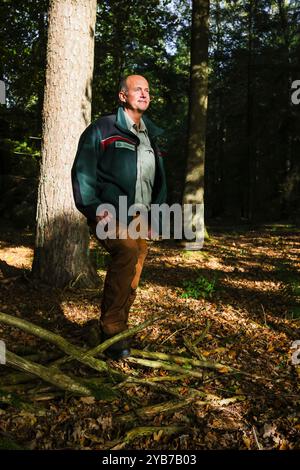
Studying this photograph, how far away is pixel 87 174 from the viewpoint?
136 inches

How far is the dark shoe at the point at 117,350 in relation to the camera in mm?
3777

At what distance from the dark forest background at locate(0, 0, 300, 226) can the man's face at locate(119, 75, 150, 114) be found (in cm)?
635

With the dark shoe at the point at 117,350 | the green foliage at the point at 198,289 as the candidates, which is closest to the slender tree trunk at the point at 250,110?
the green foliage at the point at 198,289

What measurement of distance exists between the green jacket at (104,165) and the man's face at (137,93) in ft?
0.43

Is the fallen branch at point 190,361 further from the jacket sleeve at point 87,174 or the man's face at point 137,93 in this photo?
the man's face at point 137,93

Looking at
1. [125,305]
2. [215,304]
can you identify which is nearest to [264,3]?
[215,304]

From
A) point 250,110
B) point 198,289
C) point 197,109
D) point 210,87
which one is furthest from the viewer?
point 210,87

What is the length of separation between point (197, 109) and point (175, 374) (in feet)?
27.2

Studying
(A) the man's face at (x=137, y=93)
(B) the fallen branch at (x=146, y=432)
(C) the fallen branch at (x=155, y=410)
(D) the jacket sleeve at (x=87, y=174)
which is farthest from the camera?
(A) the man's face at (x=137, y=93)

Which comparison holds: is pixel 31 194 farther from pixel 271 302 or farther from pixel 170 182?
pixel 170 182

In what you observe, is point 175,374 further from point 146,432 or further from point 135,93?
point 135,93

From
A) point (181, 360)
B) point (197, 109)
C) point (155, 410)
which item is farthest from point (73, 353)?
point (197, 109)

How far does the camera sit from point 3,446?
2.51m

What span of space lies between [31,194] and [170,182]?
16175mm
